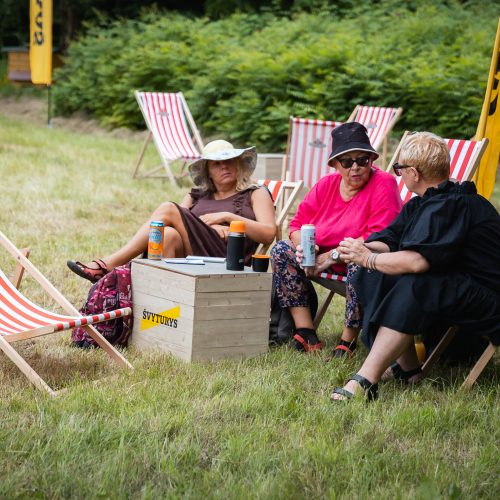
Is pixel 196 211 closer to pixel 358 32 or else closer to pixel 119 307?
pixel 119 307

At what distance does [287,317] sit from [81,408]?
153 centimetres

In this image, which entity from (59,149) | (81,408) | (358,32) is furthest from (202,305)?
(358,32)

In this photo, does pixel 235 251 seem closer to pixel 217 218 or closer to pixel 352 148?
pixel 217 218

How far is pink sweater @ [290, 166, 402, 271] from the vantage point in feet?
14.2

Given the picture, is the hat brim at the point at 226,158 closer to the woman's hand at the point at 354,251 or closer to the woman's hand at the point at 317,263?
the woman's hand at the point at 317,263

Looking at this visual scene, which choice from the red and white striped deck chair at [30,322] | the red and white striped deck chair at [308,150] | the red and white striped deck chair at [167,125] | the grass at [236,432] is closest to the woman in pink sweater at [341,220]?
the grass at [236,432]

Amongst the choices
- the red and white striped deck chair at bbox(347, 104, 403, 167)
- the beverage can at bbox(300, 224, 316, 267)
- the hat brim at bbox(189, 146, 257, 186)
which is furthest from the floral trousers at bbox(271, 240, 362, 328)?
the red and white striped deck chair at bbox(347, 104, 403, 167)

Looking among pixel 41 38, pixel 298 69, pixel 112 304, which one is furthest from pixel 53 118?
pixel 112 304

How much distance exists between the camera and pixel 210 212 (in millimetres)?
4820

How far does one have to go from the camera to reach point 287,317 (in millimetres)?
4488

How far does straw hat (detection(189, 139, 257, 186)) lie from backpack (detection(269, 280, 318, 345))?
764mm

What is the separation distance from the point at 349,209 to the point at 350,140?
351 mm

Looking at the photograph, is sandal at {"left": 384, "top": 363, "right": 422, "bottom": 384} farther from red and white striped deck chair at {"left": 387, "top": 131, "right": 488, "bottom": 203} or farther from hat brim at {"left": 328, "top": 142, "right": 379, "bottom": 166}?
red and white striped deck chair at {"left": 387, "top": 131, "right": 488, "bottom": 203}

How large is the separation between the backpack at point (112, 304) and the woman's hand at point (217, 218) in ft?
1.94
